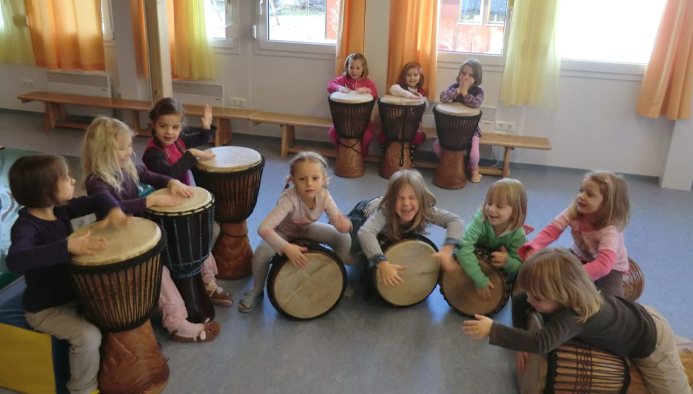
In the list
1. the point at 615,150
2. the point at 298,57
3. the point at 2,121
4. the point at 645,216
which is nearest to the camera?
the point at 645,216

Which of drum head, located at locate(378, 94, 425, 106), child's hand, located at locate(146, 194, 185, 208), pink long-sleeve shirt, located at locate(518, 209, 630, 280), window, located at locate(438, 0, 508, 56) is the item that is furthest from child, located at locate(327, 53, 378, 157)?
child's hand, located at locate(146, 194, 185, 208)

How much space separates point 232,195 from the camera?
8.98ft

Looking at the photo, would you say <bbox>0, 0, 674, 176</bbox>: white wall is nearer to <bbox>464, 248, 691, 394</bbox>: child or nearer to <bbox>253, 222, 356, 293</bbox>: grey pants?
<bbox>253, 222, 356, 293</bbox>: grey pants

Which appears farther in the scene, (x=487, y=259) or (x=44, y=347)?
(x=487, y=259)

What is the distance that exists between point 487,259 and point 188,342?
1370 millimetres

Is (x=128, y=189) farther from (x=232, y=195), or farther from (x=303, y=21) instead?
(x=303, y=21)

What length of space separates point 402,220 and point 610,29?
2966mm

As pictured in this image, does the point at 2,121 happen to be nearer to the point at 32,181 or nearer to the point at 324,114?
the point at 324,114

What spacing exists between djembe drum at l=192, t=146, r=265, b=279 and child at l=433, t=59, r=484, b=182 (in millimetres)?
A: 2110

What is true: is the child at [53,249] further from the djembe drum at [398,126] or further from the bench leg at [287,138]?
the bench leg at [287,138]

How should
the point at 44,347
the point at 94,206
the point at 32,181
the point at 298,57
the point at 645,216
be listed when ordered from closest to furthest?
the point at 32,181
the point at 44,347
the point at 94,206
the point at 645,216
the point at 298,57

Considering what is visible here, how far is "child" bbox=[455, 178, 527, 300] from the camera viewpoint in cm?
247

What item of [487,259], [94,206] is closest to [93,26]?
[94,206]

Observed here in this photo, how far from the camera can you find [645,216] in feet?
12.8
